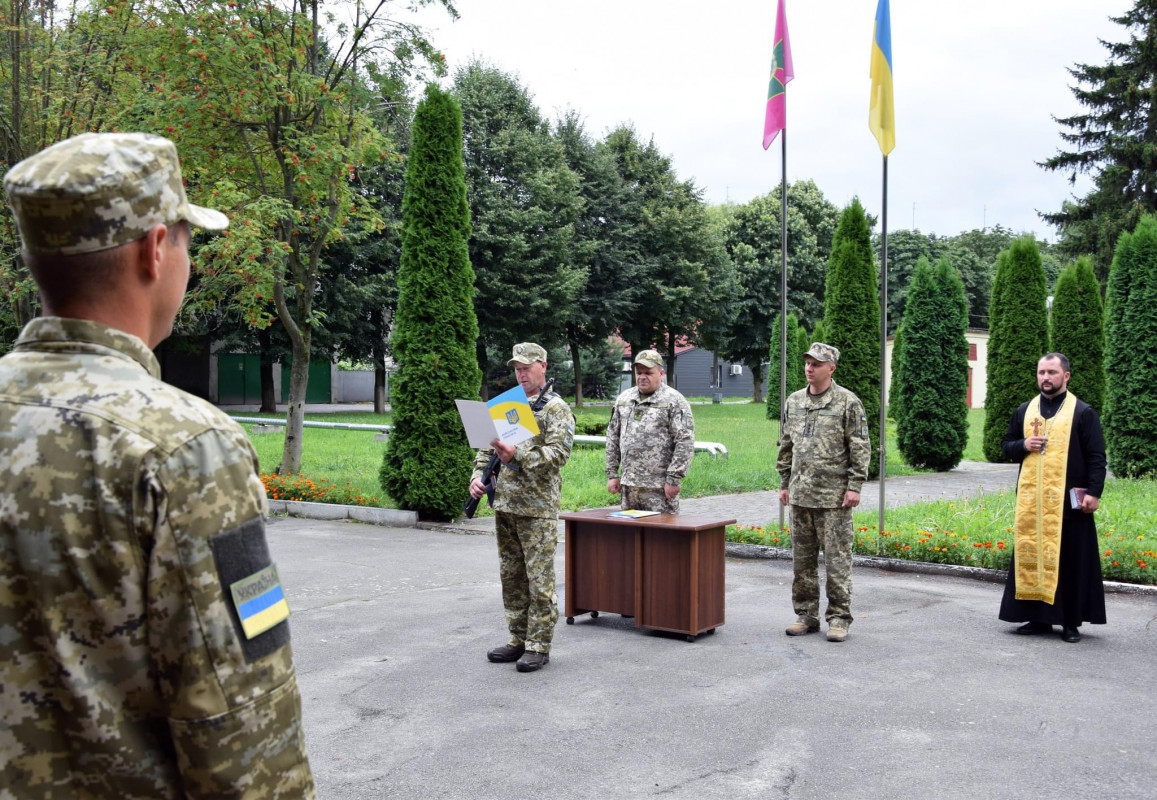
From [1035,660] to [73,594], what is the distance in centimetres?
677

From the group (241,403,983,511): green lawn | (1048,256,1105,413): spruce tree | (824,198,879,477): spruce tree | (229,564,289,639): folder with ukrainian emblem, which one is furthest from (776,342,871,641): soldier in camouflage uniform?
(1048,256,1105,413): spruce tree

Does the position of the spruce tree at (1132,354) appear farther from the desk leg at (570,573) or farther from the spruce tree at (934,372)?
Result: the desk leg at (570,573)

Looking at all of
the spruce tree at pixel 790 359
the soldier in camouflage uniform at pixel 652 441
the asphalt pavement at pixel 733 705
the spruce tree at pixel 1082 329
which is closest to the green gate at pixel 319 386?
the spruce tree at pixel 790 359

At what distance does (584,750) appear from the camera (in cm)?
504

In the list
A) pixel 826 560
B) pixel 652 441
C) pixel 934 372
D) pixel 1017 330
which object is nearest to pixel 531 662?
pixel 826 560

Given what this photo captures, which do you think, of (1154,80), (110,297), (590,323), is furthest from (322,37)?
(1154,80)

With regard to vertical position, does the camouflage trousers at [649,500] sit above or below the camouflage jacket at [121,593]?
below

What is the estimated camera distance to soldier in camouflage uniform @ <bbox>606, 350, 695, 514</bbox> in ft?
28.3

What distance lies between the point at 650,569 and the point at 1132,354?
44.7 ft

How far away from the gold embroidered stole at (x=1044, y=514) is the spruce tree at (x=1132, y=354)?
11368 millimetres

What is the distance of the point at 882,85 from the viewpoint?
1109 centimetres

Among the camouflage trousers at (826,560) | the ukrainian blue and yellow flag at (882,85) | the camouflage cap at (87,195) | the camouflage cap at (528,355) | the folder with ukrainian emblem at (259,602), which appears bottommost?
the camouflage trousers at (826,560)

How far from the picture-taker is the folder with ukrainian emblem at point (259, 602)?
165 centimetres

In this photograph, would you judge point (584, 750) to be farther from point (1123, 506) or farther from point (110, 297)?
point (1123, 506)
